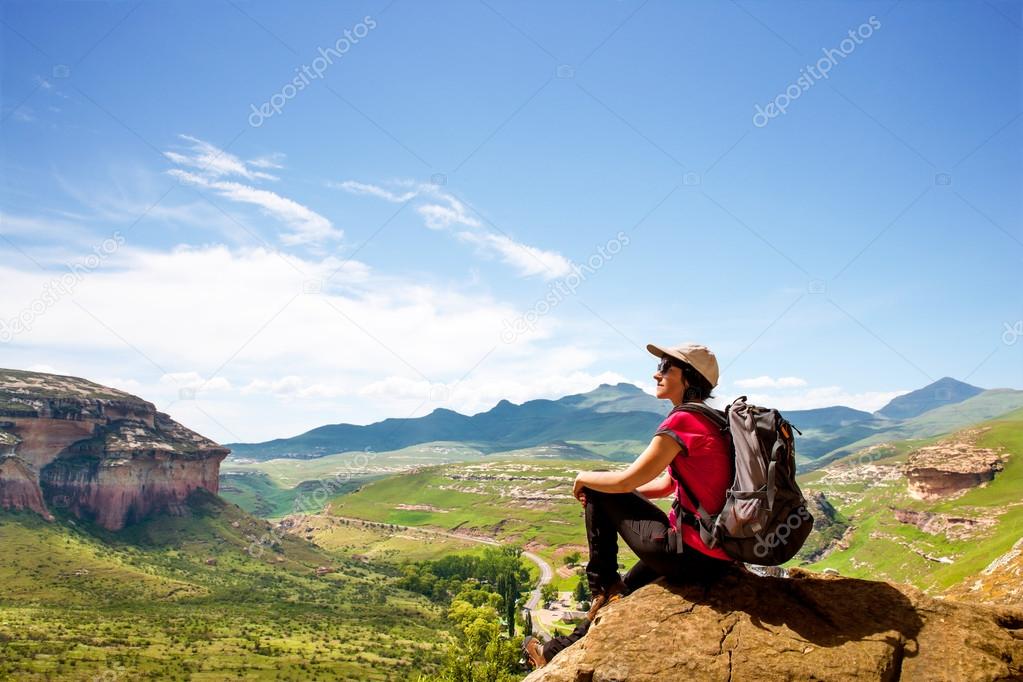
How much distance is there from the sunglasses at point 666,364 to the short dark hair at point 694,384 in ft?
0.34

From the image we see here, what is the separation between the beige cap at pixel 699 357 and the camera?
346 inches

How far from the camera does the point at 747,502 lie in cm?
777

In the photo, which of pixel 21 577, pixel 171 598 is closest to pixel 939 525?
pixel 171 598

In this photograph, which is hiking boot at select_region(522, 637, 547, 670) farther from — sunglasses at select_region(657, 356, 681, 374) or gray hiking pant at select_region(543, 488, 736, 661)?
sunglasses at select_region(657, 356, 681, 374)

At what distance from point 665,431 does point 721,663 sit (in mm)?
3069

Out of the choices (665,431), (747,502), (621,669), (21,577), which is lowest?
(21,577)

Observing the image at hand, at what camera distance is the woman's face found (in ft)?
29.6

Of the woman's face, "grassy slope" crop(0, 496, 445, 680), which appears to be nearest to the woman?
the woman's face

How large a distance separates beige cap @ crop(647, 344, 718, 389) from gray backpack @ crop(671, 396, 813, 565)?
2.88 feet

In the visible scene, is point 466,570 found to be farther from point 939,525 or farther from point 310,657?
point 939,525

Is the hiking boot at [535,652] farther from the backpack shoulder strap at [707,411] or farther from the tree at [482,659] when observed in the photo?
the tree at [482,659]

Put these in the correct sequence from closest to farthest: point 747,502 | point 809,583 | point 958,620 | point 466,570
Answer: point 747,502 → point 958,620 → point 809,583 → point 466,570

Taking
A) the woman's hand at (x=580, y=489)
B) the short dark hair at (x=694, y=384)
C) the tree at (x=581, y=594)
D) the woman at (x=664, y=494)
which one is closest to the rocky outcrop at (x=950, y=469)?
the tree at (x=581, y=594)

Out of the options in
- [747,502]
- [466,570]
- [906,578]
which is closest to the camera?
[747,502]
